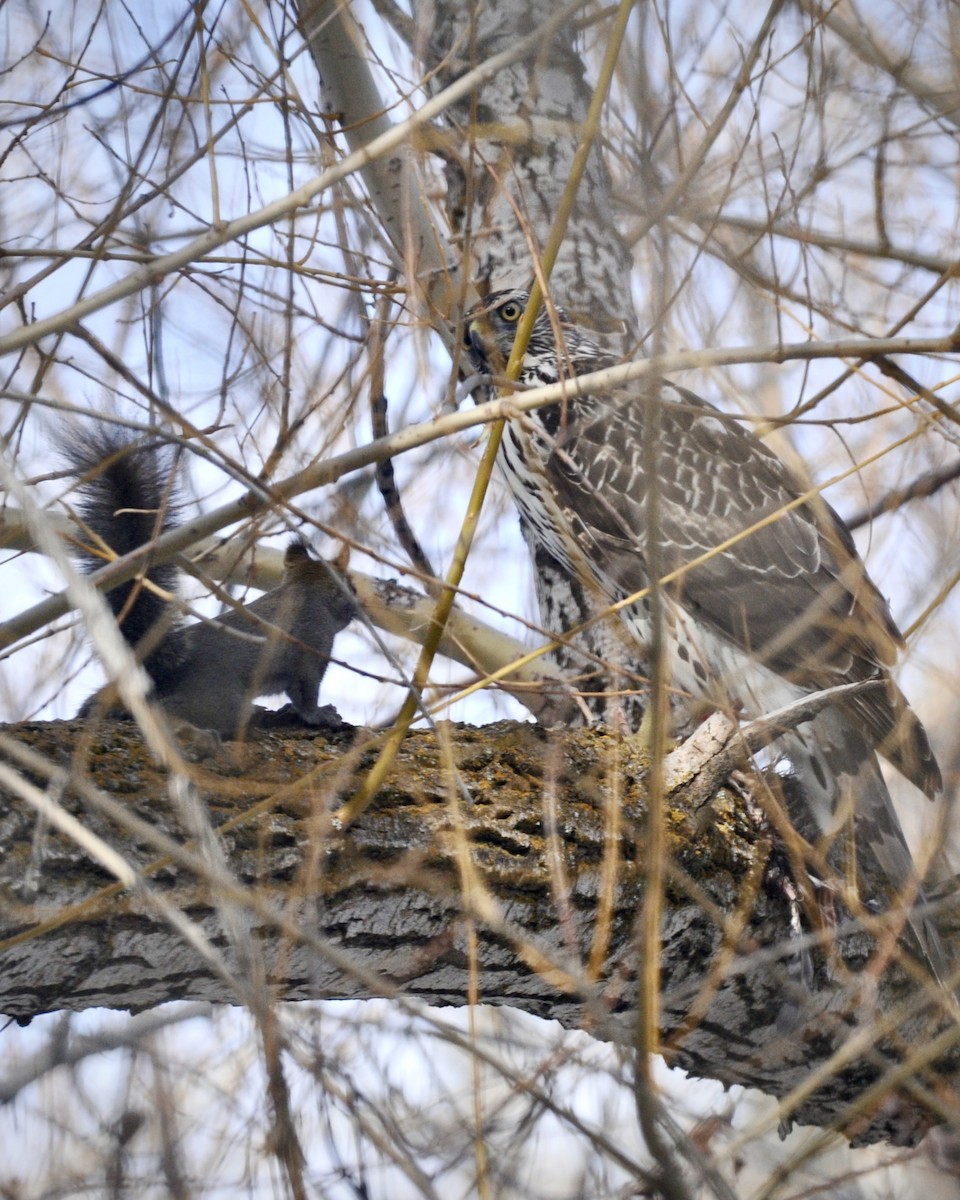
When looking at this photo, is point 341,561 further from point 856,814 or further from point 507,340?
point 856,814

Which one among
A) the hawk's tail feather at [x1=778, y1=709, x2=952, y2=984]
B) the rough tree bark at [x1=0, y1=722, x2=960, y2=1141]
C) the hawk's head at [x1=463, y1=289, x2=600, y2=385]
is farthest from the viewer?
the hawk's head at [x1=463, y1=289, x2=600, y2=385]

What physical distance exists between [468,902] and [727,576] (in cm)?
220

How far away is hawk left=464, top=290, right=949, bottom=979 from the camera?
3.69 meters

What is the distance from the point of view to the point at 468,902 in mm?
2193

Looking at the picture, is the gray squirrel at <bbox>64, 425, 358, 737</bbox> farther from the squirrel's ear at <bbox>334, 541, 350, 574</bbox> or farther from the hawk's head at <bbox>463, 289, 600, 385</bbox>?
the hawk's head at <bbox>463, 289, 600, 385</bbox>

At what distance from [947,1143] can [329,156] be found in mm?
2802

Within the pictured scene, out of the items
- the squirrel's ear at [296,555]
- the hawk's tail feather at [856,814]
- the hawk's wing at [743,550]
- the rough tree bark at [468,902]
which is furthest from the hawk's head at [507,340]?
the rough tree bark at [468,902]

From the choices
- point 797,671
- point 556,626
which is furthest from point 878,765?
point 556,626

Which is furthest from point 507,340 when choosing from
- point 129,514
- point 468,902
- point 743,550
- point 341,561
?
point 468,902

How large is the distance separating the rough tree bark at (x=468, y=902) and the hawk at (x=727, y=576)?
62cm

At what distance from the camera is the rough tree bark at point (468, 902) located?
2.17 meters

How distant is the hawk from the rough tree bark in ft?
2.02

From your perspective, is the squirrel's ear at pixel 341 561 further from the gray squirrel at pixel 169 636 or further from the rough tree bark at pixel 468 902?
the rough tree bark at pixel 468 902

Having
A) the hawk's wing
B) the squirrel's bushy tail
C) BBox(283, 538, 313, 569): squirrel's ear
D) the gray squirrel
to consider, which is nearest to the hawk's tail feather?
the hawk's wing
